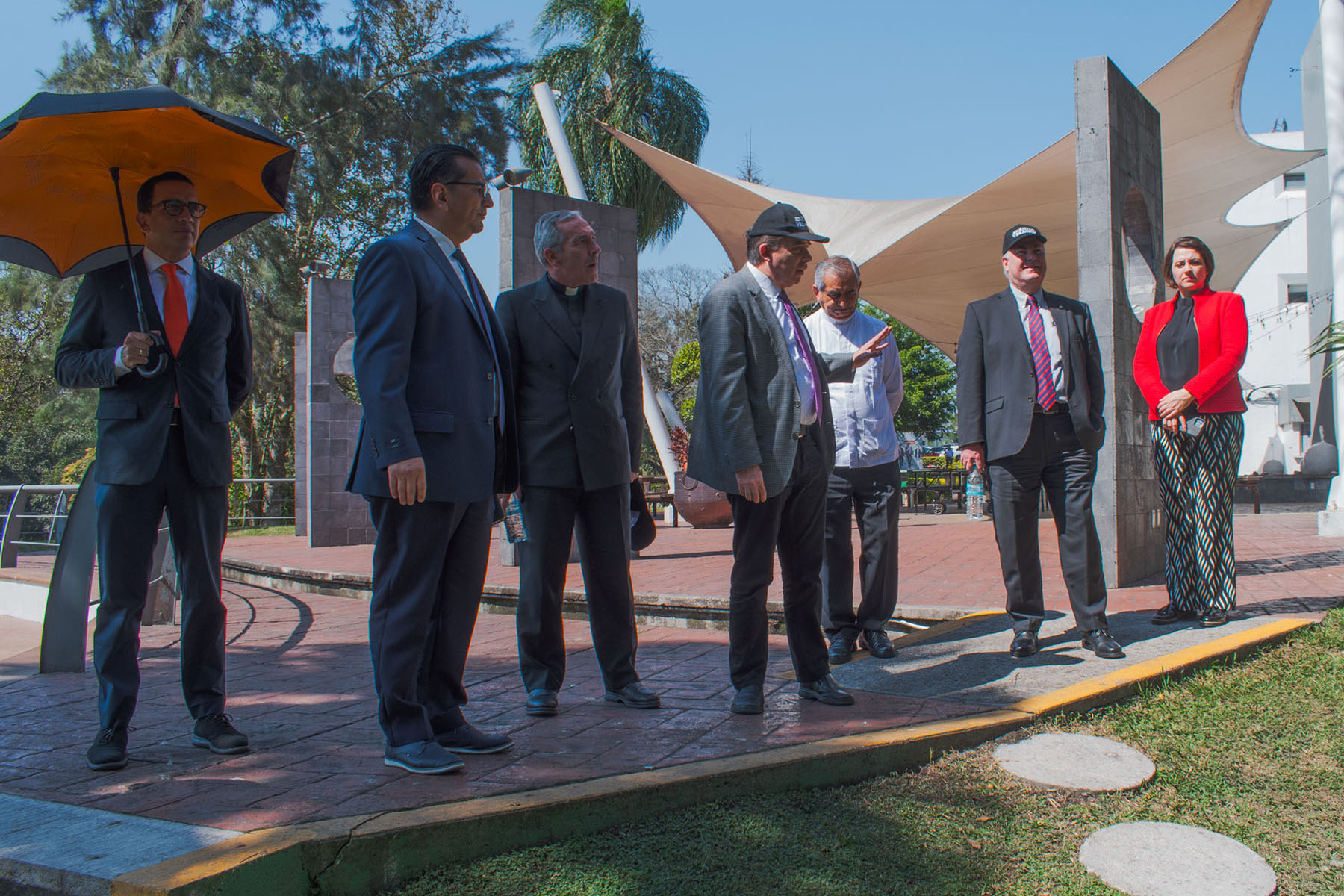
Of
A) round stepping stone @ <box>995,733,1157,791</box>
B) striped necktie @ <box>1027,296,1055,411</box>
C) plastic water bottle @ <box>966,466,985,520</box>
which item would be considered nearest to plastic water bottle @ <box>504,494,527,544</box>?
round stepping stone @ <box>995,733,1157,791</box>

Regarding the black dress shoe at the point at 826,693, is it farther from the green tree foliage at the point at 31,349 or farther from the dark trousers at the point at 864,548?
the green tree foliage at the point at 31,349

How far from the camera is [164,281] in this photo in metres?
3.23

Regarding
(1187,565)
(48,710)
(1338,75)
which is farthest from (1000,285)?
(48,710)

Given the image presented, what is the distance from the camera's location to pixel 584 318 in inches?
144

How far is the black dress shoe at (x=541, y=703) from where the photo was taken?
3.48 meters

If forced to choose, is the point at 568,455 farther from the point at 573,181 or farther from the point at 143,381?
the point at 573,181

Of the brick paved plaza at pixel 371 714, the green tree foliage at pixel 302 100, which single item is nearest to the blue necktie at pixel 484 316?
the brick paved plaza at pixel 371 714

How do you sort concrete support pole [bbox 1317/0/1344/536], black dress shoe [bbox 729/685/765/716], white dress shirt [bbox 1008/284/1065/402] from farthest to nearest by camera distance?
1. concrete support pole [bbox 1317/0/1344/536]
2. white dress shirt [bbox 1008/284/1065/402]
3. black dress shoe [bbox 729/685/765/716]

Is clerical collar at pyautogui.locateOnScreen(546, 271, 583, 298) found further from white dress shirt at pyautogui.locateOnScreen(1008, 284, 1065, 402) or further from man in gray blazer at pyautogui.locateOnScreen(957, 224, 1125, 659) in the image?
white dress shirt at pyautogui.locateOnScreen(1008, 284, 1065, 402)

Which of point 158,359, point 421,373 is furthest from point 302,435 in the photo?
point 421,373

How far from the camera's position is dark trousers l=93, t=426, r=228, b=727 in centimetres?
303

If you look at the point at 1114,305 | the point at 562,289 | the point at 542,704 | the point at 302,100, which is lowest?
the point at 542,704

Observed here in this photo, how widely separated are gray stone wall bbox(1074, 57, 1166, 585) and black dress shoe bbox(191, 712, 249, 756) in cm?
474

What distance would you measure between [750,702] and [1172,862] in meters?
1.41
